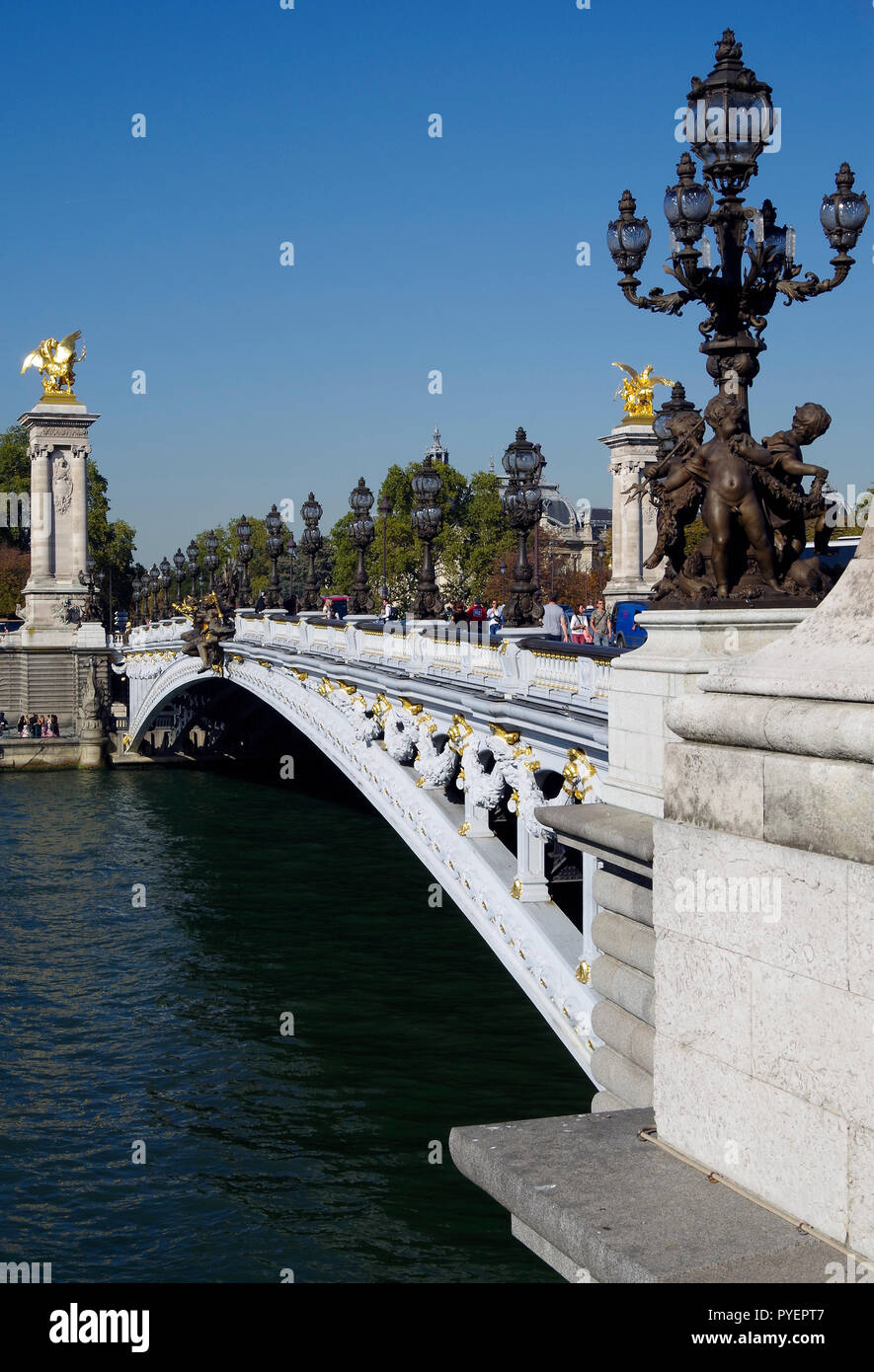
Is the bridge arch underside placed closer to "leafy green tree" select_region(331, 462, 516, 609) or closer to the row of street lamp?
the row of street lamp

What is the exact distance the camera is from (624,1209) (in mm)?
3420

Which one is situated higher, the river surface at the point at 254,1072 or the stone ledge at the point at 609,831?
the stone ledge at the point at 609,831

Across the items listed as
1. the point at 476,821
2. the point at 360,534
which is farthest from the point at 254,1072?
the point at 360,534

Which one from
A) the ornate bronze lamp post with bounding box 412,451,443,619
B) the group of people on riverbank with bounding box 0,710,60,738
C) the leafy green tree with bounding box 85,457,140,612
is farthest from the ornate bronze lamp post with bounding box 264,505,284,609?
the leafy green tree with bounding box 85,457,140,612

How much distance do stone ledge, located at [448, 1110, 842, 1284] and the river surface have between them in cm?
822

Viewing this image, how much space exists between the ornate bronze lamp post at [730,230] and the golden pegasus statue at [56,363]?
54303mm

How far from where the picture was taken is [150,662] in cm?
4788

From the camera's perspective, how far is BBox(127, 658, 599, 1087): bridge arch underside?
12891 mm

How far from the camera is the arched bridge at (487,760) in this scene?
Result: 1206 cm

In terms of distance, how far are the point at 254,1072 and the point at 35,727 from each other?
121ft

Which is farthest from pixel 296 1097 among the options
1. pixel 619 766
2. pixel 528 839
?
pixel 619 766

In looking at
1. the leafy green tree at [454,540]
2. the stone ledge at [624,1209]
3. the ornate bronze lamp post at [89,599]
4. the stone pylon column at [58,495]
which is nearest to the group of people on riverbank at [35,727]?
the ornate bronze lamp post at [89,599]

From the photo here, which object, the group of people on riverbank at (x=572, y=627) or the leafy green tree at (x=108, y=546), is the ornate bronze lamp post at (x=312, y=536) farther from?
the leafy green tree at (x=108, y=546)

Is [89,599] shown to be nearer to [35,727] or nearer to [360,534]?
[35,727]
